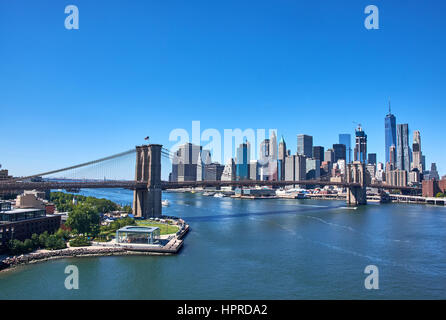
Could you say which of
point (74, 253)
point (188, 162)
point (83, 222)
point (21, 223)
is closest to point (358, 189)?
point (83, 222)

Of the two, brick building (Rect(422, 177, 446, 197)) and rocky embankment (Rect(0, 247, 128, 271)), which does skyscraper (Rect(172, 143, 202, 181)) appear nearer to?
brick building (Rect(422, 177, 446, 197))

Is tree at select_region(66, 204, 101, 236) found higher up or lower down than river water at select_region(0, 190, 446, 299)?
higher up

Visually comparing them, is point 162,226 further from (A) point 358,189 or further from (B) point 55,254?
(A) point 358,189

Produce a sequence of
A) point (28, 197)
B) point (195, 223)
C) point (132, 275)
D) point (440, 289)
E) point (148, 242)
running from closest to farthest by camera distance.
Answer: point (440, 289) < point (132, 275) < point (148, 242) < point (28, 197) < point (195, 223)

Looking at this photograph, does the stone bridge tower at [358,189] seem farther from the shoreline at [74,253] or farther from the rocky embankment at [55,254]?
the rocky embankment at [55,254]

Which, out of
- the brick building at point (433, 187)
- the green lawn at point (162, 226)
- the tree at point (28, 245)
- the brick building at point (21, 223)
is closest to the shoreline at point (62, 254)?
the tree at point (28, 245)

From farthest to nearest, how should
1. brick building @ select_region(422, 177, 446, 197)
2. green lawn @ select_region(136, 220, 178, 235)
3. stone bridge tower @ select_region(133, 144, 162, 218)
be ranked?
brick building @ select_region(422, 177, 446, 197) < stone bridge tower @ select_region(133, 144, 162, 218) < green lawn @ select_region(136, 220, 178, 235)

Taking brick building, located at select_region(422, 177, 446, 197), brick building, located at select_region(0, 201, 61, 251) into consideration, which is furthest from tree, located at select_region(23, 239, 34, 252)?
brick building, located at select_region(422, 177, 446, 197)
